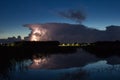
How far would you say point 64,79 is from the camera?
27297 millimetres

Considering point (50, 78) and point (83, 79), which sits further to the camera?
point (50, 78)

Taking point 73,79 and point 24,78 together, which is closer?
point 73,79

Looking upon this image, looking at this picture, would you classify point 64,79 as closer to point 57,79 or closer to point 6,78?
point 57,79

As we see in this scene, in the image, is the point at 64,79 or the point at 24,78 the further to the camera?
the point at 24,78

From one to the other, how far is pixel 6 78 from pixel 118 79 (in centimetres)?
1259

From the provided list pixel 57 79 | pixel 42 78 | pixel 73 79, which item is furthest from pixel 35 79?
pixel 73 79

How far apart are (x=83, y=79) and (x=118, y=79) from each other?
13.0ft

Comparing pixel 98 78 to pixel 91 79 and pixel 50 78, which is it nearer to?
pixel 91 79

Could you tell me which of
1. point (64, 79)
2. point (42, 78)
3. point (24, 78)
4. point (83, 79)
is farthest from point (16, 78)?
point (83, 79)

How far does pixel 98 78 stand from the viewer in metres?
29.3

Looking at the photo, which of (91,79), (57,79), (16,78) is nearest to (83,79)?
(91,79)

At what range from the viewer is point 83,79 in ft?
91.2

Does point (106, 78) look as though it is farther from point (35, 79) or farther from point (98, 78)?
point (35, 79)

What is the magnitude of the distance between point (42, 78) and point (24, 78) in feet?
7.13
